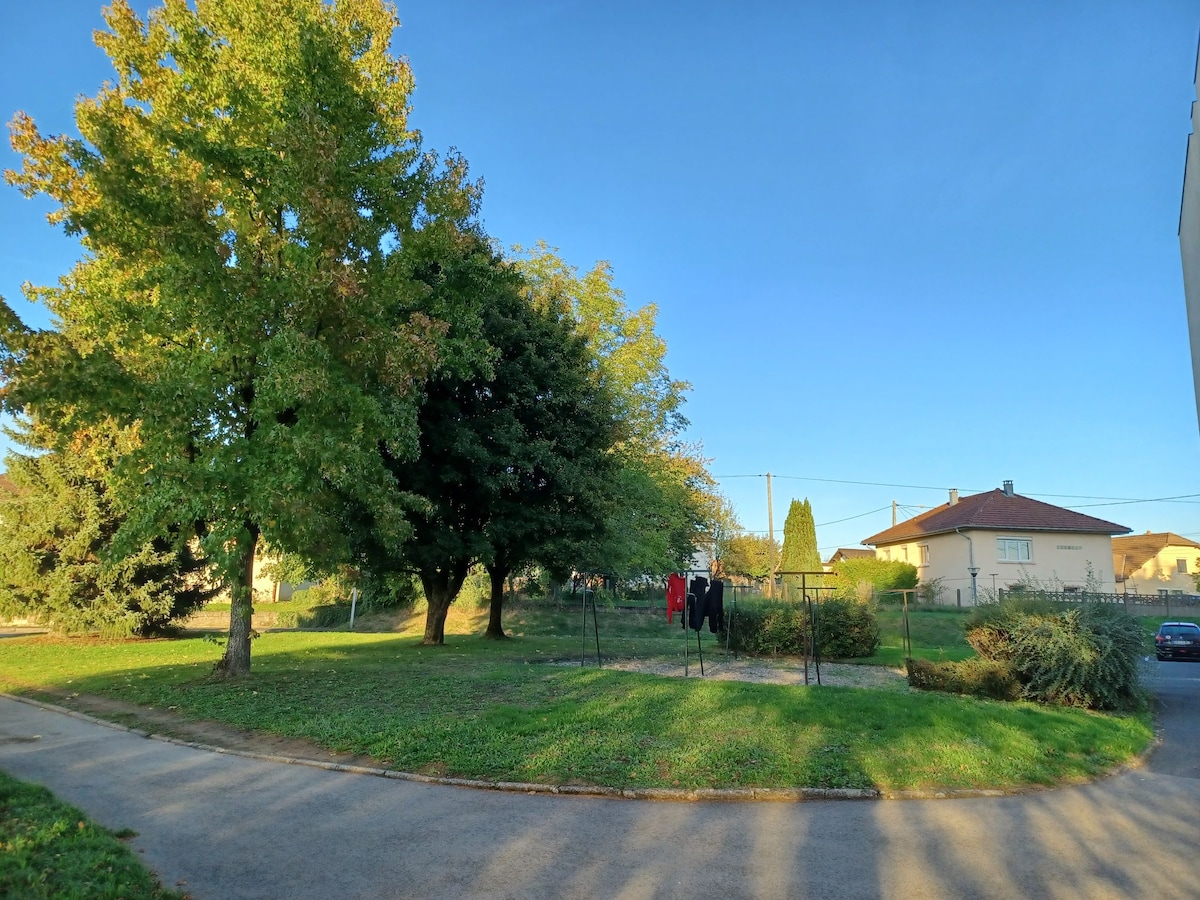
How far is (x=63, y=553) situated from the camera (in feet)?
82.4

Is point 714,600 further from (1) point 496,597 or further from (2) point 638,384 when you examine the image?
(2) point 638,384

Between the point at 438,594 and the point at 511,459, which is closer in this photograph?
the point at 511,459

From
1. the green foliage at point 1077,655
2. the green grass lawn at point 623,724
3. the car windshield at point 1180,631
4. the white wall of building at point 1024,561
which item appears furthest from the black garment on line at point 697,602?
the white wall of building at point 1024,561

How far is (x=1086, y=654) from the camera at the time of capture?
41.9 feet

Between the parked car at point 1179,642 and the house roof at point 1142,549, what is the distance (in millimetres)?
47449

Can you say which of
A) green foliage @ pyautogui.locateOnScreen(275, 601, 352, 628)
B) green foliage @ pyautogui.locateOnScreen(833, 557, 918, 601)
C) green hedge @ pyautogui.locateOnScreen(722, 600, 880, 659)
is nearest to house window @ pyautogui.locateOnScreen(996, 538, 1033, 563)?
green foliage @ pyautogui.locateOnScreen(833, 557, 918, 601)

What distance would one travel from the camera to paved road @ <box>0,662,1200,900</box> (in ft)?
16.5

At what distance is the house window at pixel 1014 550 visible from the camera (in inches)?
1704

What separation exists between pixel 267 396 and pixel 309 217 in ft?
10.00

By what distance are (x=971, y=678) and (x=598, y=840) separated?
10.00m

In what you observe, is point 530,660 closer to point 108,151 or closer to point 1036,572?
point 108,151

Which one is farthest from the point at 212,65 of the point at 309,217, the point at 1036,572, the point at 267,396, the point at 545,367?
the point at 1036,572

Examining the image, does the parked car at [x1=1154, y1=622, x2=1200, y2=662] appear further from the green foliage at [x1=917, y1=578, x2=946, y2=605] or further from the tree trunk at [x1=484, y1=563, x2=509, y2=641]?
the tree trunk at [x1=484, y1=563, x2=509, y2=641]

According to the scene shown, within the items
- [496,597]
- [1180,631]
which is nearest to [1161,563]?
[1180,631]
